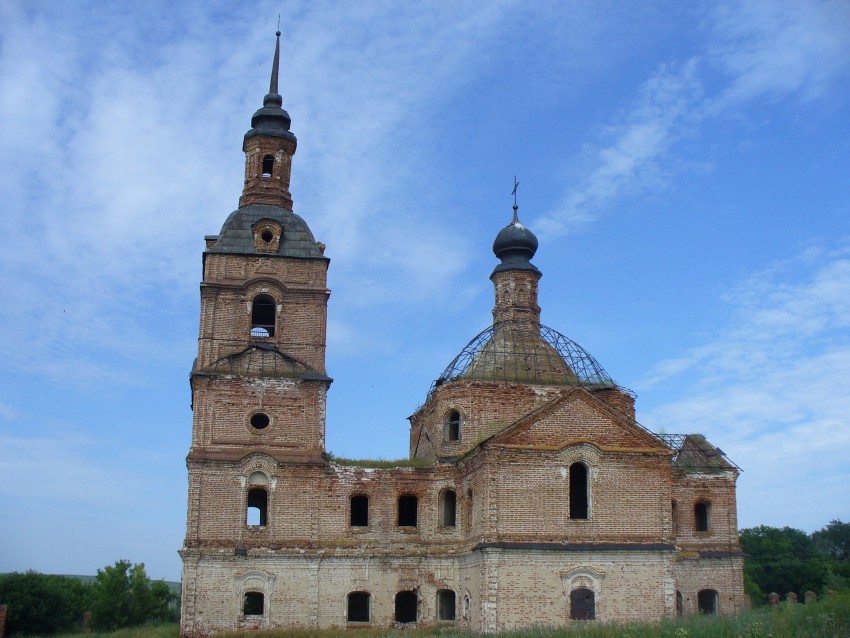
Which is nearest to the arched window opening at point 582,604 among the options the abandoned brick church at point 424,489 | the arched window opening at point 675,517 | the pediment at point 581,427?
the abandoned brick church at point 424,489

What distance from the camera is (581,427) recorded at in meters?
26.2

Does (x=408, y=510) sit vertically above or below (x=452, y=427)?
below

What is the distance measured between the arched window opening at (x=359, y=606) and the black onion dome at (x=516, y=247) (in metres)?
12.1

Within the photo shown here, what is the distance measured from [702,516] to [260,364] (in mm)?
15068

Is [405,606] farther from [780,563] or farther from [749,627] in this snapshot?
[780,563]

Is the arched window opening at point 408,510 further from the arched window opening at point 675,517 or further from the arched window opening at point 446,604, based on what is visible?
the arched window opening at point 675,517

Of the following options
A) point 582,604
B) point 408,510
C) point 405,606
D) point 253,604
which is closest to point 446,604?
point 405,606

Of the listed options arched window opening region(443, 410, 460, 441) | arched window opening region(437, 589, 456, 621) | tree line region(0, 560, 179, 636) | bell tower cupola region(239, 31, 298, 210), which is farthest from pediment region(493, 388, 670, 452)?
tree line region(0, 560, 179, 636)

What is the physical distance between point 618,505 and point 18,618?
74.0ft

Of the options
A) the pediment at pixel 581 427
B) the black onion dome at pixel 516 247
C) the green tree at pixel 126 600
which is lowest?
the green tree at pixel 126 600

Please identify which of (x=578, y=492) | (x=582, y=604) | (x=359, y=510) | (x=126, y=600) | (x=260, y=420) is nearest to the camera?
(x=582, y=604)

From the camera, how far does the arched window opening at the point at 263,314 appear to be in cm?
2966

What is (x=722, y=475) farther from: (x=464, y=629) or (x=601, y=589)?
(x=464, y=629)

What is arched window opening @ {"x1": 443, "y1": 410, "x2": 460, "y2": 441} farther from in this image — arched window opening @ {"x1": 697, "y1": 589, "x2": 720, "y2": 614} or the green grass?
arched window opening @ {"x1": 697, "y1": 589, "x2": 720, "y2": 614}
